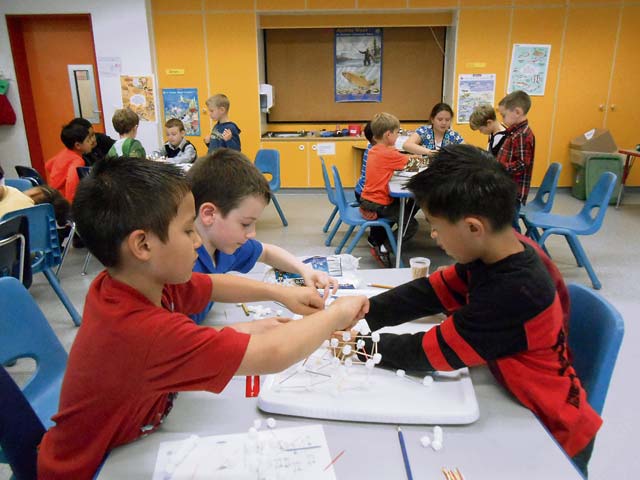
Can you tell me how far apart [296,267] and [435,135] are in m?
3.45

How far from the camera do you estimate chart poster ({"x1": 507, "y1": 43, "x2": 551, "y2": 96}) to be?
20.1 feet

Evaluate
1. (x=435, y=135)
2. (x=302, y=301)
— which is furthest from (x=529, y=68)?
(x=302, y=301)

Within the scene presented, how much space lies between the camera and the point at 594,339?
1229mm

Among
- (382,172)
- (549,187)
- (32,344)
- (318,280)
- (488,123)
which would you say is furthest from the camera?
(488,123)

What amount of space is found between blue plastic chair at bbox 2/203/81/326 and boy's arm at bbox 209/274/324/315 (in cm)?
193

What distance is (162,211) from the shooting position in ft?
2.90

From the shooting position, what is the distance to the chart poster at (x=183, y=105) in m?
6.41

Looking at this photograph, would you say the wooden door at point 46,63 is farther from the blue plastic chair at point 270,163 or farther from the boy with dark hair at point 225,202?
the boy with dark hair at point 225,202

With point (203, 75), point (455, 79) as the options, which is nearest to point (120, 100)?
point (203, 75)

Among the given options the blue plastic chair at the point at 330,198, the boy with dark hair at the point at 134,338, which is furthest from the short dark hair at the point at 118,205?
the blue plastic chair at the point at 330,198

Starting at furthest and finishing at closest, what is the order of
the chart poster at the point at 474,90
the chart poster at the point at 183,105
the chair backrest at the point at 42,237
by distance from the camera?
1. the chart poster at the point at 183,105
2. the chart poster at the point at 474,90
3. the chair backrest at the point at 42,237

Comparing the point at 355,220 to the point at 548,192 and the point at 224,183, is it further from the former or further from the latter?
the point at 224,183

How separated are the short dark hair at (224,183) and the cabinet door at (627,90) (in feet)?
21.5


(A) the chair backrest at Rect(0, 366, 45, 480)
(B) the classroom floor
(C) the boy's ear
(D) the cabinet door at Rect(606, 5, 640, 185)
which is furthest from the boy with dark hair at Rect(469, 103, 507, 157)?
(A) the chair backrest at Rect(0, 366, 45, 480)
